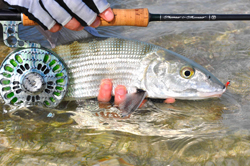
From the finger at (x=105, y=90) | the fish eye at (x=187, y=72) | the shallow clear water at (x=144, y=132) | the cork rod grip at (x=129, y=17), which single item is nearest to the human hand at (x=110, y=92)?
the finger at (x=105, y=90)

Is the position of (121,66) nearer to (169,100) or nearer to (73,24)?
(169,100)

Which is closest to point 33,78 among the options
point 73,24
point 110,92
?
point 73,24

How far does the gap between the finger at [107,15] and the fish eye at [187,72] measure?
936mm

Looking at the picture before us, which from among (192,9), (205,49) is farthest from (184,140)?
(192,9)

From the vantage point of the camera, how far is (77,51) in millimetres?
2766

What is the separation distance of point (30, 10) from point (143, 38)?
2.24 metres

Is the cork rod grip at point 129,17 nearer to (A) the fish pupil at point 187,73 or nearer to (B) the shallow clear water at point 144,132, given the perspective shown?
(A) the fish pupil at point 187,73

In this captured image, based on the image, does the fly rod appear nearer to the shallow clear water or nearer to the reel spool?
the reel spool

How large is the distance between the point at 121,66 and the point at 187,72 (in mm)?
703

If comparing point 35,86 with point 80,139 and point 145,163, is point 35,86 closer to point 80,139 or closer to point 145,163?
point 80,139

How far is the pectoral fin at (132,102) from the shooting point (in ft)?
8.09

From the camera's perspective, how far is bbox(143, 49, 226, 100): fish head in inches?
100

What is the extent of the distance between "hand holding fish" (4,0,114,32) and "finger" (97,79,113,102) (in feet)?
2.48

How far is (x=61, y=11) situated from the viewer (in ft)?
6.70
